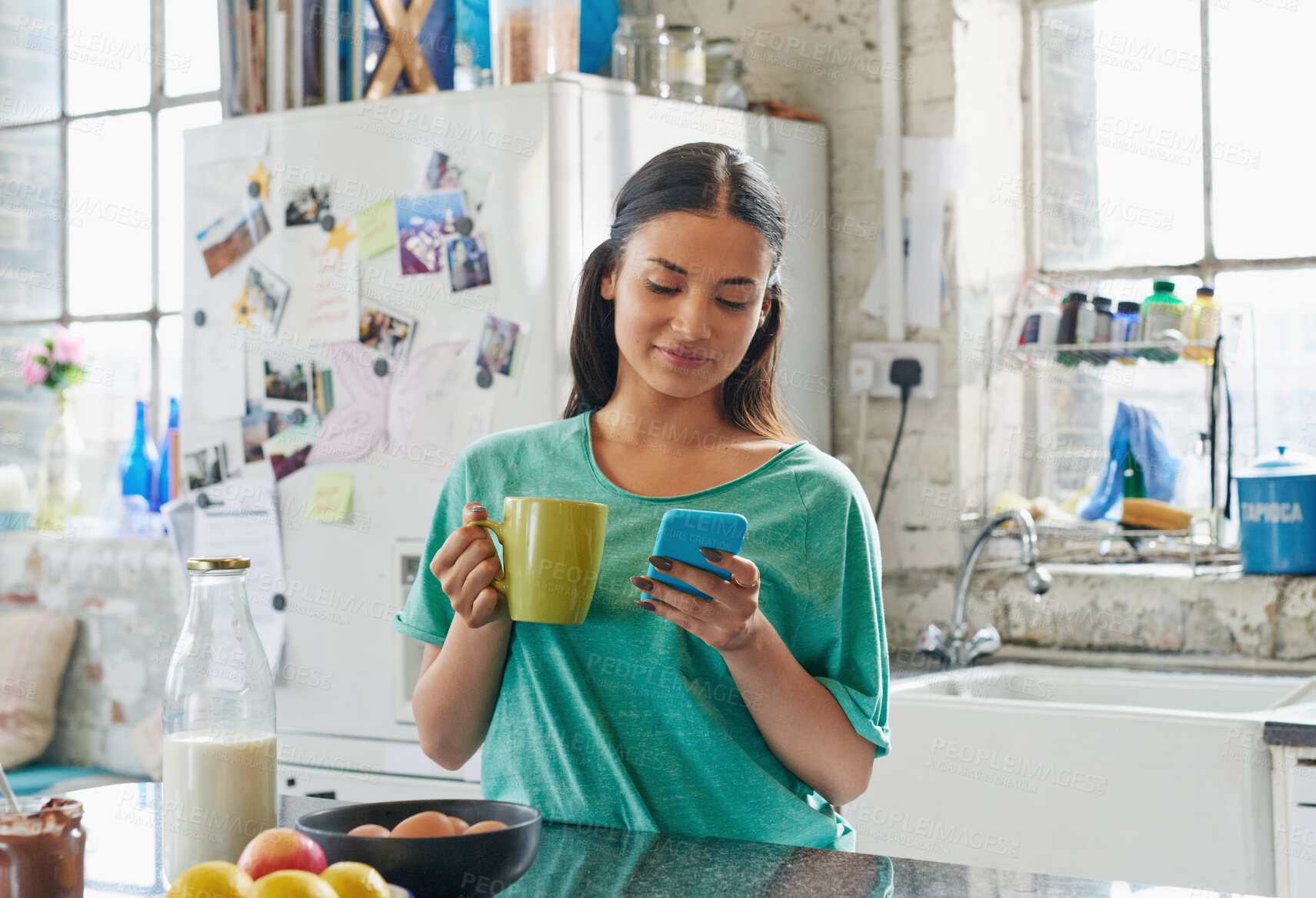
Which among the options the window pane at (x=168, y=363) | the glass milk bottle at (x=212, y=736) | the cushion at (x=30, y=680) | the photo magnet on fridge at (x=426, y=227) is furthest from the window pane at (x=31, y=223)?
the glass milk bottle at (x=212, y=736)

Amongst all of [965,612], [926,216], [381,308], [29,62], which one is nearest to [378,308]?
[381,308]

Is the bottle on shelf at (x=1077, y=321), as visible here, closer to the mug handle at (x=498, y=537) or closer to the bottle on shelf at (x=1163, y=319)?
the bottle on shelf at (x=1163, y=319)

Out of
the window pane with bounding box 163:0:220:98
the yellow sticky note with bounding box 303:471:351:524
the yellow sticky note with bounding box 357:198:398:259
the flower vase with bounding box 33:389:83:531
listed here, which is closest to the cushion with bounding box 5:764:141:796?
the flower vase with bounding box 33:389:83:531

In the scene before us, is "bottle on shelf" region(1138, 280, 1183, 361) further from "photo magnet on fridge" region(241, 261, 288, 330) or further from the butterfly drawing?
"photo magnet on fridge" region(241, 261, 288, 330)

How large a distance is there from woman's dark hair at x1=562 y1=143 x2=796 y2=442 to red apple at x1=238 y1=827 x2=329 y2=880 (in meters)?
0.61

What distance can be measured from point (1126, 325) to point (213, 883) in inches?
84.2

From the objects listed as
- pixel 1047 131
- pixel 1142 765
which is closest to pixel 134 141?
pixel 1047 131

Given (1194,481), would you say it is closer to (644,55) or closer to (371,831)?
(644,55)

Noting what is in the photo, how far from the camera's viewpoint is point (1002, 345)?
269cm

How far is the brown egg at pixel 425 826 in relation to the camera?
839mm

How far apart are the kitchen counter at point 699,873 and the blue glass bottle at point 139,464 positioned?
8.16 feet

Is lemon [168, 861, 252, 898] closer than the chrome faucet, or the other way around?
lemon [168, 861, 252, 898]

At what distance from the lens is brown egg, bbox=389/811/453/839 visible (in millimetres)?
839

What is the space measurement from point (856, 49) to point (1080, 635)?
3.98 ft
